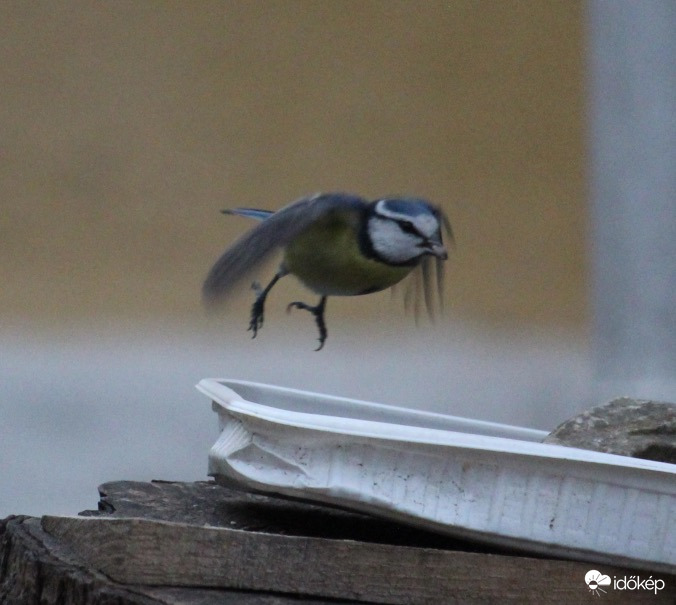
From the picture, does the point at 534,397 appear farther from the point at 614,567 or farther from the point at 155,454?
the point at 614,567

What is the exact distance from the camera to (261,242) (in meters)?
1.60

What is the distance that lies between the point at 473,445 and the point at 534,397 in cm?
216

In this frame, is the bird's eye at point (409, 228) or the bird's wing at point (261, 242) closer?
the bird's wing at point (261, 242)

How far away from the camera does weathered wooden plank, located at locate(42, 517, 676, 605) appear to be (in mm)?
1349

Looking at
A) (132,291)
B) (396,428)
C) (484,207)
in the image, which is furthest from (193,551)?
(484,207)

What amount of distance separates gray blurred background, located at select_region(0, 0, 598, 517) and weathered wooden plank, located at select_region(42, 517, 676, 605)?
1.81 meters

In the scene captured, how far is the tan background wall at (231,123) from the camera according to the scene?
10.3ft

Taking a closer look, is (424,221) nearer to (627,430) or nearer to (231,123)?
(627,430)

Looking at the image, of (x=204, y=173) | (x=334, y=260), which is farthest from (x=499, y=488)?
(x=204, y=173)

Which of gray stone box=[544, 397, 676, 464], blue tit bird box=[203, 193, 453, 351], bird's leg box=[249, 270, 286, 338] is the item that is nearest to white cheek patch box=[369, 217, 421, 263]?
blue tit bird box=[203, 193, 453, 351]

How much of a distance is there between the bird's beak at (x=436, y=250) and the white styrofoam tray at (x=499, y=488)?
363mm

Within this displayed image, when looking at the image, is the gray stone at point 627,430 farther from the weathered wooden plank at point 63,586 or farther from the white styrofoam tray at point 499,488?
the weathered wooden plank at point 63,586

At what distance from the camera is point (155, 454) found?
10.8ft

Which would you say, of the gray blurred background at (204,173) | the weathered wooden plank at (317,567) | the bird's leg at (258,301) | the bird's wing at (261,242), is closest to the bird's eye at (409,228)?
the bird's wing at (261,242)
